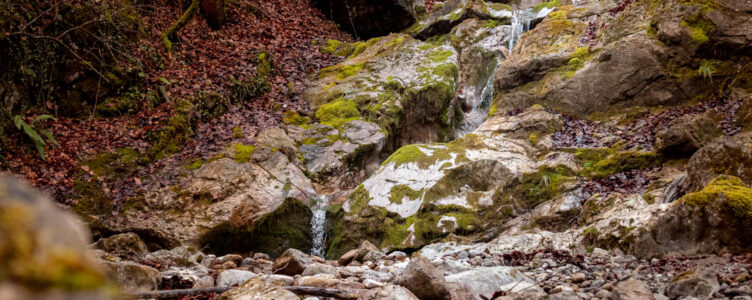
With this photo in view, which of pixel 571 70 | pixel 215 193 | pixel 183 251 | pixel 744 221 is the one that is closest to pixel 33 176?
pixel 215 193

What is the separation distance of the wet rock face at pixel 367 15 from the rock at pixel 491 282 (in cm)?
1580

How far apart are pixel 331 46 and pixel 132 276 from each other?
528 inches

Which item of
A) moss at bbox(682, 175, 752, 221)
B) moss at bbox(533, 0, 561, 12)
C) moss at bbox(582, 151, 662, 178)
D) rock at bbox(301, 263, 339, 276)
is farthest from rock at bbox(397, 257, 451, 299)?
moss at bbox(533, 0, 561, 12)

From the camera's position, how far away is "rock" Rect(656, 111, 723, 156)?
6469 mm

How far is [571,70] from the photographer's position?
10578 millimetres

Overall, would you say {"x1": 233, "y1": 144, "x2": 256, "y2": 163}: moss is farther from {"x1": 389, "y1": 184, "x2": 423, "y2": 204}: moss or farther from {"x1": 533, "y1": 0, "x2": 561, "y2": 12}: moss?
{"x1": 533, "y1": 0, "x2": 561, "y2": 12}: moss

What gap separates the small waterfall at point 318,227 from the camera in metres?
8.08

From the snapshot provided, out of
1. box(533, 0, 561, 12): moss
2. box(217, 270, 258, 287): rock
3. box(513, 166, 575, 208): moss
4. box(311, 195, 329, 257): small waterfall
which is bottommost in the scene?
box(311, 195, 329, 257): small waterfall

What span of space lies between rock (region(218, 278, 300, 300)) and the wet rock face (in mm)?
16968

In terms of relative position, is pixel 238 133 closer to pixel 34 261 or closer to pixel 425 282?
pixel 425 282

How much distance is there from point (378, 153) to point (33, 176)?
713 centimetres

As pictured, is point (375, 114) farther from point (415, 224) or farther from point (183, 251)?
point (183, 251)

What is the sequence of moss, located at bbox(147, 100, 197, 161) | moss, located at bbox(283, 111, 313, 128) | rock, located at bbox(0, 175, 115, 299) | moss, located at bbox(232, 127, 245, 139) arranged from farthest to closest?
1. moss, located at bbox(283, 111, 313, 128)
2. moss, located at bbox(232, 127, 245, 139)
3. moss, located at bbox(147, 100, 197, 161)
4. rock, located at bbox(0, 175, 115, 299)

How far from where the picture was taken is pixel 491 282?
3.79 m
